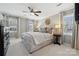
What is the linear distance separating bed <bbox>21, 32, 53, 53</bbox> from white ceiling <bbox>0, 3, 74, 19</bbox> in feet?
1.50

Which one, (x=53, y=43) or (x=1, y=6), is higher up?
(x=1, y=6)

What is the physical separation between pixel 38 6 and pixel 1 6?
851mm

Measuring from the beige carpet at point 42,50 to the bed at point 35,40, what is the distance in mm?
121

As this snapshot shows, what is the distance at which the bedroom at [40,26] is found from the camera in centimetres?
233

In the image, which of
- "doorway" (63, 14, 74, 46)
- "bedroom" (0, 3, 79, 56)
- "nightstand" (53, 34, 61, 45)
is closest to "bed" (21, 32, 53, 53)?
"bedroom" (0, 3, 79, 56)

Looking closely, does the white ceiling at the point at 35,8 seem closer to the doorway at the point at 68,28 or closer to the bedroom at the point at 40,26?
the bedroom at the point at 40,26

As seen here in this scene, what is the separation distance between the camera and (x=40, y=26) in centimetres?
246

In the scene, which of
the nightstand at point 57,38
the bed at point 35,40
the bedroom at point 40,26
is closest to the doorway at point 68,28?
the bedroom at point 40,26

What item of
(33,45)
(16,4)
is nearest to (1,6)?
(16,4)

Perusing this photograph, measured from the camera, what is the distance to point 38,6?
235 centimetres

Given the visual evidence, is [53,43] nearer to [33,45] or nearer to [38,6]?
[33,45]

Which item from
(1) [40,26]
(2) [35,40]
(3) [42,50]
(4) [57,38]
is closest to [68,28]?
(4) [57,38]

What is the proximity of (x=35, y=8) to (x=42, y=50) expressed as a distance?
1.05 meters

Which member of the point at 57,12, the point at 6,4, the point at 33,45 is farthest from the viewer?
the point at 33,45
